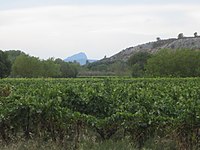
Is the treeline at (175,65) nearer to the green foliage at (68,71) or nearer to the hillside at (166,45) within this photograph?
the green foliage at (68,71)

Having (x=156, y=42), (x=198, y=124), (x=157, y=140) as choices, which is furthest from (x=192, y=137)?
(x=156, y=42)

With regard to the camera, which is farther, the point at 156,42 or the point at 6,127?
the point at 156,42

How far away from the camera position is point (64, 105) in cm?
800

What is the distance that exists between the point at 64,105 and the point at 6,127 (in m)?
1.32

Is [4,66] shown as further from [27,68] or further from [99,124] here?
[99,124]

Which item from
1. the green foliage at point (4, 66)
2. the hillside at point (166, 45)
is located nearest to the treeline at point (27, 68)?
the green foliage at point (4, 66)

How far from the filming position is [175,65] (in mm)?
54562

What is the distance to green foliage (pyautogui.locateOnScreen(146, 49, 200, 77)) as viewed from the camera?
177 ft

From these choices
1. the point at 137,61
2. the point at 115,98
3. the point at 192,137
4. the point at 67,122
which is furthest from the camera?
the point at 137,61

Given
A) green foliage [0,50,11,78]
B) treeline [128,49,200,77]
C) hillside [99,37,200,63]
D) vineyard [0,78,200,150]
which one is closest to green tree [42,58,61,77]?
green foliage [0,50,11,78]

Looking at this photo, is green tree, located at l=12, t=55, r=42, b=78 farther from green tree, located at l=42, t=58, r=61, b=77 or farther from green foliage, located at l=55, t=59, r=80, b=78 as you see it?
green foliage, located at l=55, t=59, r=80, b=78

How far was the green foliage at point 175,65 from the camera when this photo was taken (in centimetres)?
5400

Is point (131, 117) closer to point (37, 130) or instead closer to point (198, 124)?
point (198, 124)

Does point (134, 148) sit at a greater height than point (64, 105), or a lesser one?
lesser
